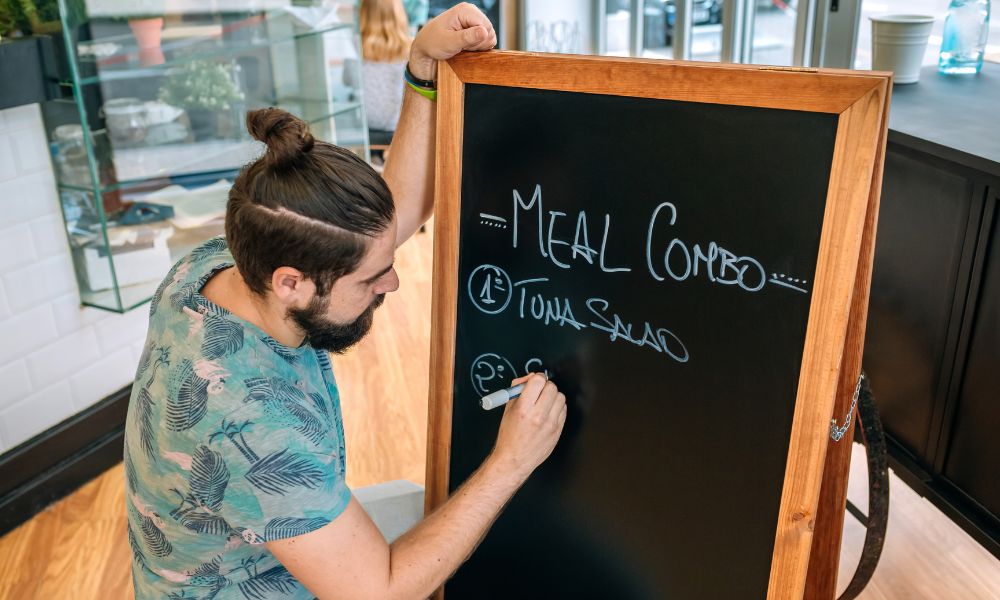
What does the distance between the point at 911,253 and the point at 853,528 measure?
3.13 feet

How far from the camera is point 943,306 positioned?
162 centimetres

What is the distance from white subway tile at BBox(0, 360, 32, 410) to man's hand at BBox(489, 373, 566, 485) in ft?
5.95

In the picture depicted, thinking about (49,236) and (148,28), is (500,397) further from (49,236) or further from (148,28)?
(148,28)

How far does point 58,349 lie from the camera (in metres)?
2.56

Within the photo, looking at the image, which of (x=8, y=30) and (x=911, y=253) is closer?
(x=911, y=253)

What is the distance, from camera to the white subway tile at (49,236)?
2443mm

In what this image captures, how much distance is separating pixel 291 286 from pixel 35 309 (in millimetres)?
1740

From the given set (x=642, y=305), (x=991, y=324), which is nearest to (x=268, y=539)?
(x=642, y=305)

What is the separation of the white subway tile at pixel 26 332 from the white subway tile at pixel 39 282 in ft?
0.10

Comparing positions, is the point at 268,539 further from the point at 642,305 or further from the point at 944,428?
the point at 944,428

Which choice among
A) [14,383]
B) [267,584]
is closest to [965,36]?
[267,584]

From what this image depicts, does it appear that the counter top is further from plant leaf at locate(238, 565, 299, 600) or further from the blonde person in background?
the blonde person in background

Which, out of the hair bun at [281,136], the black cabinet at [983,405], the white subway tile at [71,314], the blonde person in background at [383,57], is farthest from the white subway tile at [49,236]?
the black cabinet at [983,405]

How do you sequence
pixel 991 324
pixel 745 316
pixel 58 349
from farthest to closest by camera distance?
pixel 58 349, pixel 991 324, pixel 745 316
